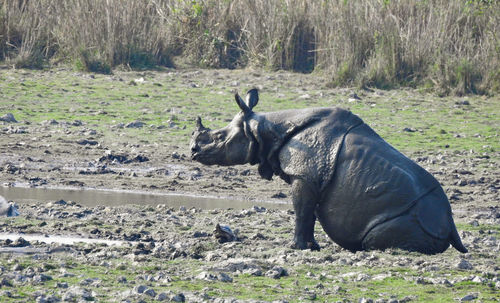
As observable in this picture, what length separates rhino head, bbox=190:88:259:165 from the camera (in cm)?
800

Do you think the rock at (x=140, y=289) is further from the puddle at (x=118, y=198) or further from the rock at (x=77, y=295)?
the puddle at (x=118, y=198)

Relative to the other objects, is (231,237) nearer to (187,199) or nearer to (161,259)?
(161,259)

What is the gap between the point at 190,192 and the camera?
11461 millimetres

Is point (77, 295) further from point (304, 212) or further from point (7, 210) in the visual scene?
point (7, 210)

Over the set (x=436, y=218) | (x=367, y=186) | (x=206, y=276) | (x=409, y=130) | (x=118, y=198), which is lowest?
(x=118, y=198)

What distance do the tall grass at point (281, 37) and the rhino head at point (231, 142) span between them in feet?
26.6

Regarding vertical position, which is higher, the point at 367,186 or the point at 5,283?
the point at 367,186

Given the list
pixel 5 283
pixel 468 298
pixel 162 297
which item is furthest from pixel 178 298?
pixel 468 298

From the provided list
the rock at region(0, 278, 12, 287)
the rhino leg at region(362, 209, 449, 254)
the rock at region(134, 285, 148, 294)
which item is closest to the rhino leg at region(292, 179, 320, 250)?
the rhino leg at region(362, 209, 449, 254)

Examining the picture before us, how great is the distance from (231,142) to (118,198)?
3.26 meters

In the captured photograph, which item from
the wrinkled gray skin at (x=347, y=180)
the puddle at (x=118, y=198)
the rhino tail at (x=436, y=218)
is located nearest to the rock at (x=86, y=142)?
the puddle at (x=118, y=198)

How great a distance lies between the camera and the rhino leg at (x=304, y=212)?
771 centimetres

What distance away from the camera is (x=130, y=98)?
15.4 meters

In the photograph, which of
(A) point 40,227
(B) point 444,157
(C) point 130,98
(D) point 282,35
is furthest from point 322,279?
(D) point 282,35
